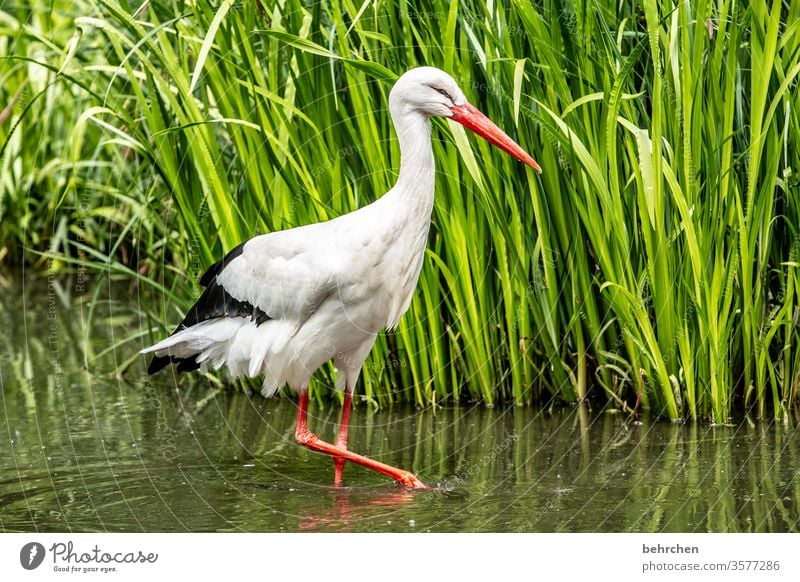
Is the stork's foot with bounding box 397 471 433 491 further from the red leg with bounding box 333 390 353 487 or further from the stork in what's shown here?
the red leg with bounding box 333 390 353 487

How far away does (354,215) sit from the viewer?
472 centimetres

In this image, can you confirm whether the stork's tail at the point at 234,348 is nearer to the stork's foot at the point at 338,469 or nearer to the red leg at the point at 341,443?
the red leg at the point at 341,443

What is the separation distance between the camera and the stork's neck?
4.59 meters

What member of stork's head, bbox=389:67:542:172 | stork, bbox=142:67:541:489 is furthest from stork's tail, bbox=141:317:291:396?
stork's head, bbox=389:67:542:172

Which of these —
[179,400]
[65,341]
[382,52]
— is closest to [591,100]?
[382,52]

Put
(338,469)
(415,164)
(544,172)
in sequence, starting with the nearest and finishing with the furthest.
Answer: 1. (415,164)
2. (338,469)
3. (544,172)

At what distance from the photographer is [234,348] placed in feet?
16.7

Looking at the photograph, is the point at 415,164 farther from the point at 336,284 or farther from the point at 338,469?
the point at 338,469

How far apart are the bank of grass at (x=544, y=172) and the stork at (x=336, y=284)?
322 millimetres

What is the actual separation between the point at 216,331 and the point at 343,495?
925 millimetres

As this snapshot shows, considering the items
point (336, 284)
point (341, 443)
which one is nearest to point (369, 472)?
point (341, 443)
